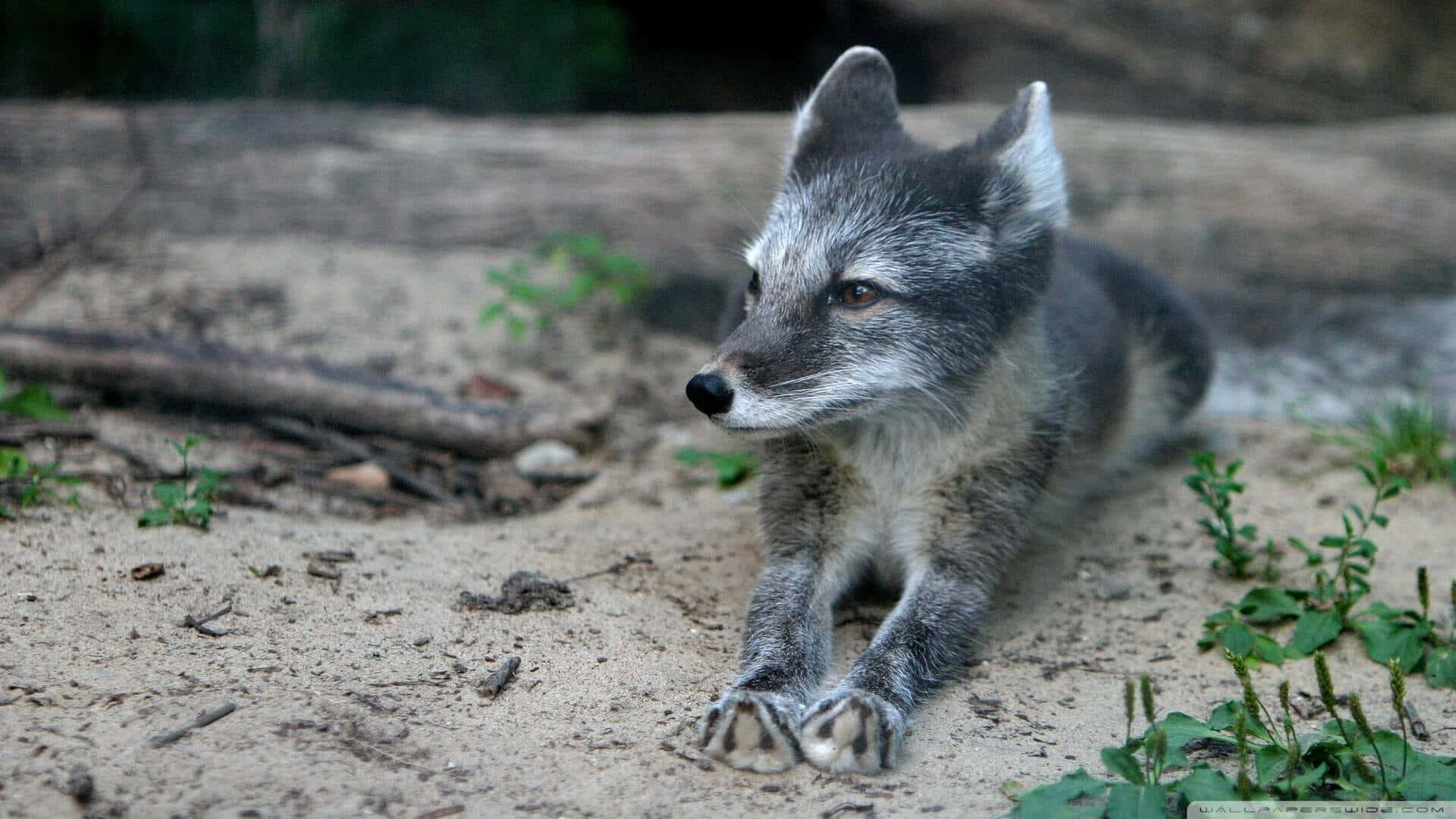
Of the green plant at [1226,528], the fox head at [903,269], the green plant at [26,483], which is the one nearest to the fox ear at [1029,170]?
the fox head at [903,269]

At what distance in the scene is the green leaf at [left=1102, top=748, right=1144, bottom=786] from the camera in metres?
2.55

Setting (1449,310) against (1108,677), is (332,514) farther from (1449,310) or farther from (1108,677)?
(1449,310)

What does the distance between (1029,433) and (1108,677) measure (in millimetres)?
866

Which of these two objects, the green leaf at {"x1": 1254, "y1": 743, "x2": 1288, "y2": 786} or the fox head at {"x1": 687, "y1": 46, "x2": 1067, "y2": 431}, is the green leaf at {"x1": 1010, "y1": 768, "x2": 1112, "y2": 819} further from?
the fox head at {"x1": 687, "y1": 46, "x2": 1067, "y2": 431}

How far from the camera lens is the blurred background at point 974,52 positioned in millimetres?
7965

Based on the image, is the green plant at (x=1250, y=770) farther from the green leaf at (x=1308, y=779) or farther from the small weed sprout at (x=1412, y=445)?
the small weed sprout at (x=1412, y=445)

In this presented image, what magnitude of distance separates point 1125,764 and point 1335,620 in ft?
5.13

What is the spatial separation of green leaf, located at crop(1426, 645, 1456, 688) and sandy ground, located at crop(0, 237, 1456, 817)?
0.04 m

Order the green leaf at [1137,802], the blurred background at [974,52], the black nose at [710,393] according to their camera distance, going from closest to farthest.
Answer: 1. the green leaf at [1137,802]
2. the black nose at [710,393]
3. the blurred background at [974,52]

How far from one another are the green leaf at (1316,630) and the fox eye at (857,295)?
1.68 m

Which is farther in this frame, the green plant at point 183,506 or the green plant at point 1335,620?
the green plant at point 183,506

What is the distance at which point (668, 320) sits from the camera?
6.80 metres

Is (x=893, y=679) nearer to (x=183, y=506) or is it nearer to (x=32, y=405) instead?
(x=183, y=506)

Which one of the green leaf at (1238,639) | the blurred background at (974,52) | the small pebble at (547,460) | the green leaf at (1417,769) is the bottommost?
the small pebble at (547,460)
